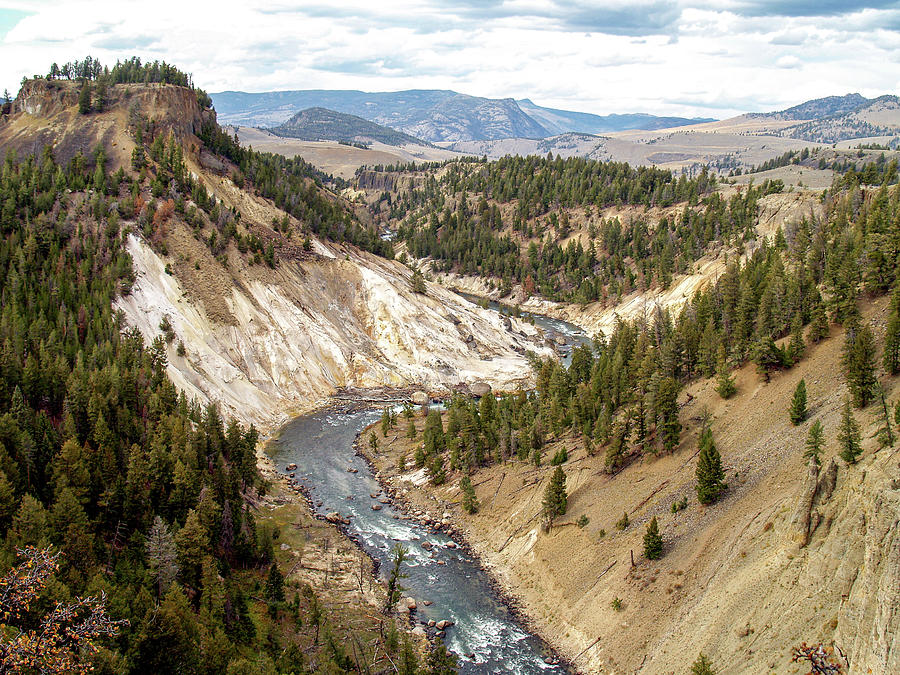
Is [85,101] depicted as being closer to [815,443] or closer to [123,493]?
[123,493]

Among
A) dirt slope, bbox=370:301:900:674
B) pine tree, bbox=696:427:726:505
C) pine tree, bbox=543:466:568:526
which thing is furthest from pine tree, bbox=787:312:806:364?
pine tree, bbox=543:466:568:526

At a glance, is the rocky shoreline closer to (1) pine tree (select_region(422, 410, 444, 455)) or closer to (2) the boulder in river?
(1) pine tree (select_region(422, 410, 444, 455))

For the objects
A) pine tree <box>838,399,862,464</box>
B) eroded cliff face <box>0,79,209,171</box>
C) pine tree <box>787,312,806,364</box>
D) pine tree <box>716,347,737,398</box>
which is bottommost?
pine tree <box>716,347,737,398</box>

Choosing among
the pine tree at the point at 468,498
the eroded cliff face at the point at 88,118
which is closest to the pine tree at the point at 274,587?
the pine tree at the point at 468,498

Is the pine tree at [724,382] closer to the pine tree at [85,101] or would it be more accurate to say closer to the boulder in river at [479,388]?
the boulder in river at [479,388]

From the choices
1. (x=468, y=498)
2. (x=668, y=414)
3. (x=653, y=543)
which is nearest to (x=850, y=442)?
(x=653, y=543)

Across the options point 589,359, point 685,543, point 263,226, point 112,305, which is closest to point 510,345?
point 589,359

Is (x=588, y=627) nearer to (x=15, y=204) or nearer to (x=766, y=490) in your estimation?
(x=766, y=490)
